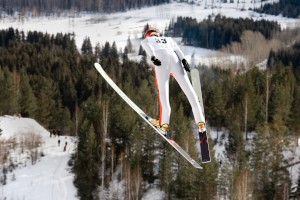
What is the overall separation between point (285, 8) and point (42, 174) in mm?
155029

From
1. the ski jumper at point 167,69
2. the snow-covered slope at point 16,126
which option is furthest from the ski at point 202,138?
the snow-covered slope at point 16,126

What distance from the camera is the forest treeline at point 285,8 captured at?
156738mm

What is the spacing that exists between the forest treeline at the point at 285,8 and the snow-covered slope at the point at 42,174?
14474 centimetres

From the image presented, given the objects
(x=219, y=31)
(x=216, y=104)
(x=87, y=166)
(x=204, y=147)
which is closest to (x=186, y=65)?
(x=204, y=147)

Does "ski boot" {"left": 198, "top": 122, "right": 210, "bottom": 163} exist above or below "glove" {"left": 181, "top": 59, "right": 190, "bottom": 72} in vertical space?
below

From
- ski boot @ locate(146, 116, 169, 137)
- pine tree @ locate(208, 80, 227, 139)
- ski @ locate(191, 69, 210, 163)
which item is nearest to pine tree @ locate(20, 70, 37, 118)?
pine tree @ locate(208, 80, 227, 139)

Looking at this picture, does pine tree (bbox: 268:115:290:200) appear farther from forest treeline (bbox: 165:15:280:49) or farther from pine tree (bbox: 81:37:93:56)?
pine tree (bbox: 81:37:93:56)

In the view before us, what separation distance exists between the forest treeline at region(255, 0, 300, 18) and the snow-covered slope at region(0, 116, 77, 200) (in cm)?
14474

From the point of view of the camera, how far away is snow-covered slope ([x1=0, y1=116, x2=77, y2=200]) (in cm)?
3494

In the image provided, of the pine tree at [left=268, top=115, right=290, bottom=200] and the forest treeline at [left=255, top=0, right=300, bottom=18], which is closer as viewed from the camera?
the pine tree at [left=268, top=115, right=290, bottom=200]

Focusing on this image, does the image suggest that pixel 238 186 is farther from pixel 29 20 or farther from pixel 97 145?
pixel 29 20

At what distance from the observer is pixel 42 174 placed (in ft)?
125

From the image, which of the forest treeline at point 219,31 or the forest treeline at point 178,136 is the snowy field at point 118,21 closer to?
the forest treeline at point 219,31

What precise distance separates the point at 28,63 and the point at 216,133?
50.4m
